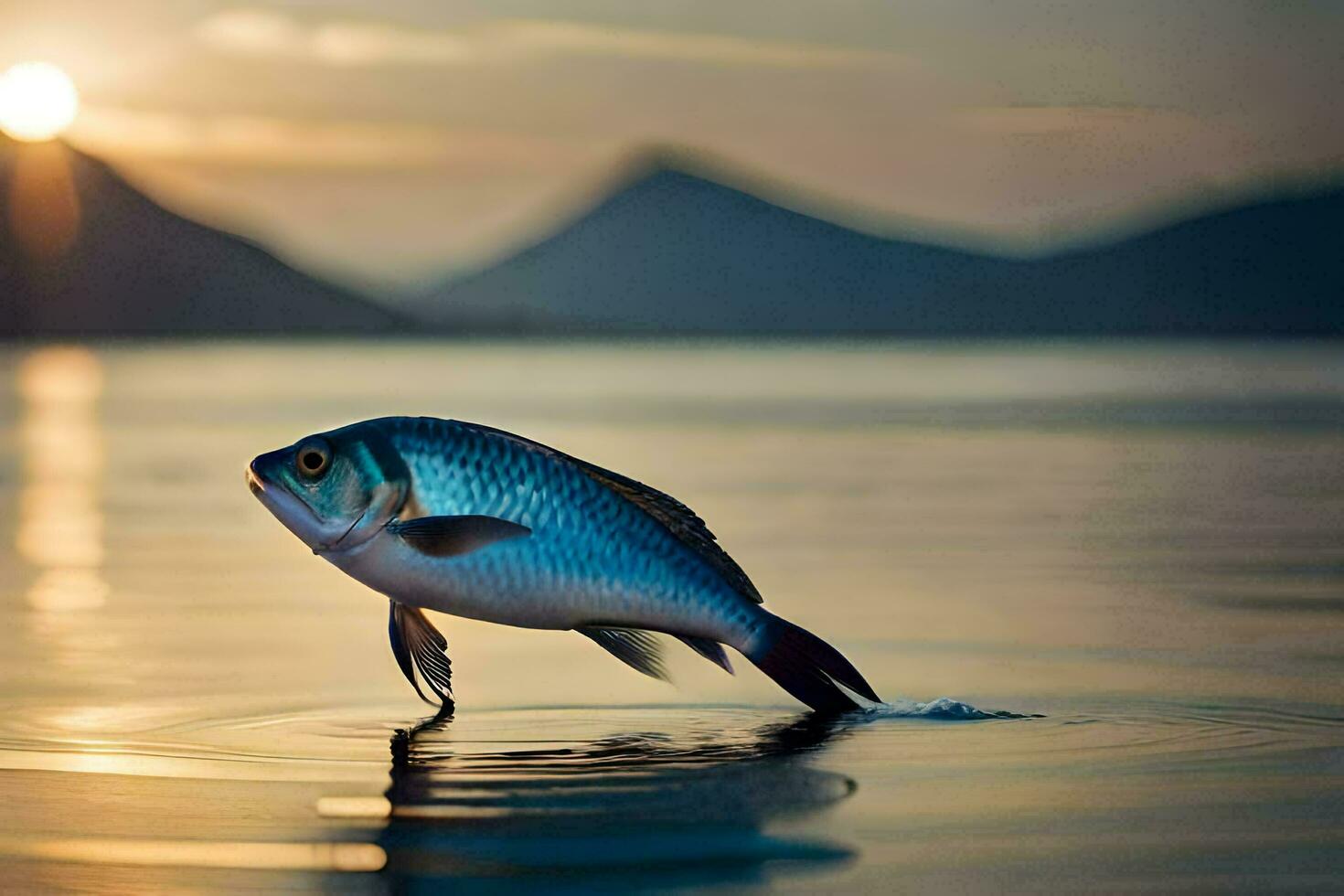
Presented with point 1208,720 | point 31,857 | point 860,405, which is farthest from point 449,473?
point 860,405

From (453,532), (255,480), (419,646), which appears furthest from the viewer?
(419,646)

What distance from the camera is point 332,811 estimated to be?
5.56 metres

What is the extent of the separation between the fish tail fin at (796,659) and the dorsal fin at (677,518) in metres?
0.10

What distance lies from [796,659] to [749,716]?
95 cm

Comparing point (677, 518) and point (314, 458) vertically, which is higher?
point (314, 458)

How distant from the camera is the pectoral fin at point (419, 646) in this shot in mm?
6469

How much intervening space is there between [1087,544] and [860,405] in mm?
23725

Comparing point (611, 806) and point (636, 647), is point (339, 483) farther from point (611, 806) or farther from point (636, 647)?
point (611, 806)

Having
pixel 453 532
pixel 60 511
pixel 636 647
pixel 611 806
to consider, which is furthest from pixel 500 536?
pixel 60 511

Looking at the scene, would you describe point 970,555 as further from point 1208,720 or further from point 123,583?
point 1208,720

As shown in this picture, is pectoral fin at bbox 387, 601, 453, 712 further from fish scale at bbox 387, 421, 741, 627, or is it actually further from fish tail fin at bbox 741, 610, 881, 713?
fish tail fin at bbox 741, 610, 881, 713

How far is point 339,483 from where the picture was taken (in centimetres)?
591

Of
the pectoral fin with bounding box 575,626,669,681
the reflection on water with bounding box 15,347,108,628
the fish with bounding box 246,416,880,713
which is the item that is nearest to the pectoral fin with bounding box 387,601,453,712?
the fish with bounding box 246,416,880,713

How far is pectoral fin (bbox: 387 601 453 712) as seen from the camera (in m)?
6.47
